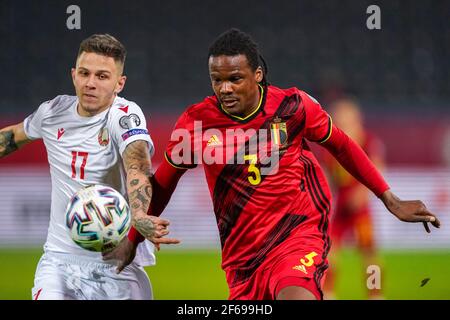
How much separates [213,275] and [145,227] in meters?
5.62

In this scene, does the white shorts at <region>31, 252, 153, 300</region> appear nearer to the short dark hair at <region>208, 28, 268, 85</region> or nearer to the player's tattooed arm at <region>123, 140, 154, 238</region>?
the player's tattooed arm at <region>123, 140, 154, 238</region>

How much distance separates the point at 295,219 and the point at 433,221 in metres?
0.82

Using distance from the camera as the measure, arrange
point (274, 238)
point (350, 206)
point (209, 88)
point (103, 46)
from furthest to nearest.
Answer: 1. point (209, 88)
2. point (350, 206)
3. point (103, 46)
4. point (274, 238)

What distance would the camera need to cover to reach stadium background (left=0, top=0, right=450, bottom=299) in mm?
10406

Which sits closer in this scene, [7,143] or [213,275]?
[7,143]

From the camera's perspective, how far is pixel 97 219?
4.48 meters

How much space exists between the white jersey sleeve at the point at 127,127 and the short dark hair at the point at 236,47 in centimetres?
60

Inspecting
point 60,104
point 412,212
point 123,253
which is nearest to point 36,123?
point 60,104

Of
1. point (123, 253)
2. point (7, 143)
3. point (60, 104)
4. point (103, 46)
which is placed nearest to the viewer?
point (123, 253)

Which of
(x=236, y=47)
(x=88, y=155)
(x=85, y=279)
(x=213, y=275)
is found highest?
(x=236, y=47)

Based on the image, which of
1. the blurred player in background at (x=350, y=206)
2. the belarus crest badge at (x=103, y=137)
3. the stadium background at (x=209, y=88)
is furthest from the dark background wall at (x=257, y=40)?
the belarus crest badge at (x=103, y=137)

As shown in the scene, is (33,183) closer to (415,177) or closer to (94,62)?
(415,177)

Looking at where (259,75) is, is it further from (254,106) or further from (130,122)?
(130,122)

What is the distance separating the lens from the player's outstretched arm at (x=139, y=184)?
454cm
